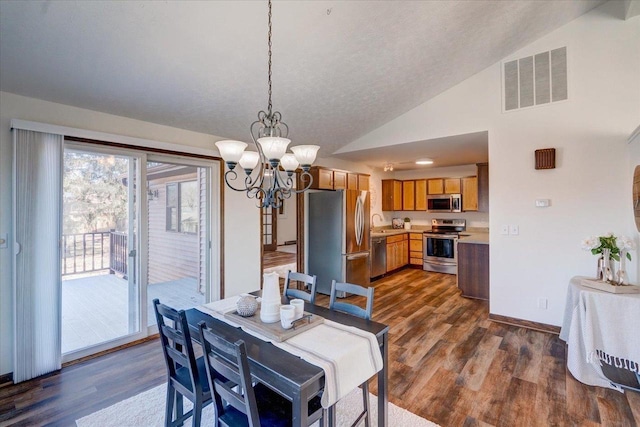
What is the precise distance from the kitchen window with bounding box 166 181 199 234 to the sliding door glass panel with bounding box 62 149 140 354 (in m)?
0.93

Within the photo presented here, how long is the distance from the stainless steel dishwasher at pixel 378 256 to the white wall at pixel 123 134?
2375mm

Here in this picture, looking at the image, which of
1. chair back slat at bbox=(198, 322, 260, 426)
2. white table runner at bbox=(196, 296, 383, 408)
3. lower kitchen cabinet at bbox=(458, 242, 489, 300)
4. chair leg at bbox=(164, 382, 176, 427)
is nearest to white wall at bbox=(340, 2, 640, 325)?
lower kitchen cabinet at bbox=(458, 242, 489, 300)

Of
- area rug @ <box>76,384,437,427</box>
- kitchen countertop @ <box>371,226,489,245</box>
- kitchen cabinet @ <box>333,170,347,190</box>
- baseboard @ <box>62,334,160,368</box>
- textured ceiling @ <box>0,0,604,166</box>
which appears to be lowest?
area rug @ <box>76,384,437,427</box>

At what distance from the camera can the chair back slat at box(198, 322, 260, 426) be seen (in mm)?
1271

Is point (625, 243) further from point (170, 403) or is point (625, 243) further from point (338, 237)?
point (170, 403)

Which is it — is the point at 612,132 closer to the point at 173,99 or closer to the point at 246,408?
the point at 246,408

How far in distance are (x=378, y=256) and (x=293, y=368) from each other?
4.68 meters

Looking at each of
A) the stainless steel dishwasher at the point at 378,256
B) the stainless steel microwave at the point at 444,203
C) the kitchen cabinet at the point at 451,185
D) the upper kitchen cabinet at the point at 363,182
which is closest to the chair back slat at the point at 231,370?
the stainless steel dishwasher at the point at 378,256

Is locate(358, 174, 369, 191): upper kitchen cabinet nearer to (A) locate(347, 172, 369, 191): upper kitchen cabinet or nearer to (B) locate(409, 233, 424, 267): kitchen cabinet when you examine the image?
(A) locate(347, 172, 369, 191): upper kitchen cabinet

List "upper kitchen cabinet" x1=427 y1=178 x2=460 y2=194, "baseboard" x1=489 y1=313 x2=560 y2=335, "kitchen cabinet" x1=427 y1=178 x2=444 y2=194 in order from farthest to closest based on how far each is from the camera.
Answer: "kitchen cabinet" x1=427 y1=178 x2=444 y2=194
"upper kitchen cabinet" x1=427 y1=178 x2=460 y2=194
"baseboard" x1=489 y1=313 x2=560 y2=335

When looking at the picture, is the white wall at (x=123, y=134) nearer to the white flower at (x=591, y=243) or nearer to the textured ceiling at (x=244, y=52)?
the textured ceiling at (x=244, y=52)

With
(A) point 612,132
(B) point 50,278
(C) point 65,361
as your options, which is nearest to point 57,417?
(C) point 65,361

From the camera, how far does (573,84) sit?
3.31 metres

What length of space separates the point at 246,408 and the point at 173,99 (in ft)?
9.50
